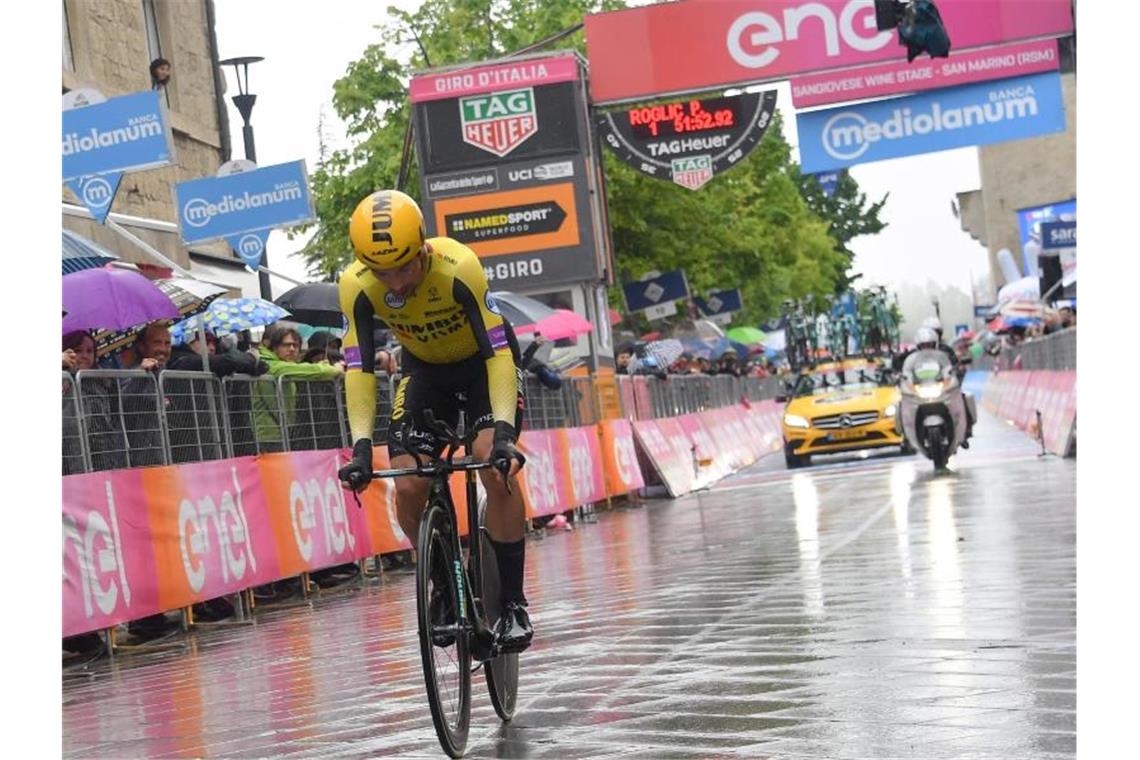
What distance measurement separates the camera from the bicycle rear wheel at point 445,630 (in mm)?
6609

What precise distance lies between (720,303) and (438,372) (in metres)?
47.4

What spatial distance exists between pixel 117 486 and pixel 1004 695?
6876mm

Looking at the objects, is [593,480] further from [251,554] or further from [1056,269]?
[1056,269]

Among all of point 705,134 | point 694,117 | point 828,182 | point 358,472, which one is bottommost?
point 358,472

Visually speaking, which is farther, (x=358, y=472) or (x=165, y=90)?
(x=165, y=90)

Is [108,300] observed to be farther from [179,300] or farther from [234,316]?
[234,316]

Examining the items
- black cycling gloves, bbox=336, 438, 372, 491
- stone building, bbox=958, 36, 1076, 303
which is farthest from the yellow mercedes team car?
stone building, bbox=958, 36, 1076, 303

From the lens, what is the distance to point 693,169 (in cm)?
2805

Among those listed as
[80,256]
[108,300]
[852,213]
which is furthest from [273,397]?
[852,213]

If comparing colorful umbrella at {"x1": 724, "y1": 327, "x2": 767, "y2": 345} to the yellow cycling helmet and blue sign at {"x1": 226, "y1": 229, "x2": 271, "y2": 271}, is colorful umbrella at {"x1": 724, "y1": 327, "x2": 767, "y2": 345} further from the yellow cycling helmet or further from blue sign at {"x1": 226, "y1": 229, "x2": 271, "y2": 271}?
the yellow cycling helmet

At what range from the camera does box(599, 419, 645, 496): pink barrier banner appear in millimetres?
26281

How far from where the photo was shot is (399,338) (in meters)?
7.40

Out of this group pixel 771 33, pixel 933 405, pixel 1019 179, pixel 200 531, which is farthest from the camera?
pixel 1019 179
